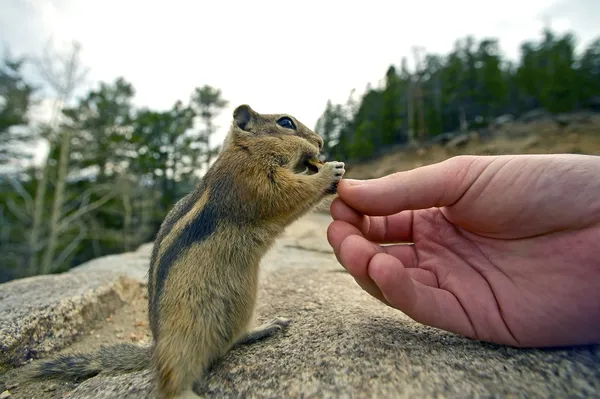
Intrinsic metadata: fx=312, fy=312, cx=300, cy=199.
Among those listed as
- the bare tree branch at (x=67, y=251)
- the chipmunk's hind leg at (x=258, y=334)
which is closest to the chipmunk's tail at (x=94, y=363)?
the chipmunk's hind leg at (x=258, y=334)

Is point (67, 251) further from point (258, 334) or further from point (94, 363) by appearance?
point (258, 334)

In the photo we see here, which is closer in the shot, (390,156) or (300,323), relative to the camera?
(300,323)

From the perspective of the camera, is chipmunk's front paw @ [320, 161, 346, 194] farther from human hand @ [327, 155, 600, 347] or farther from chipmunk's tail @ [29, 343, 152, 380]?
chipmunk's tail @ [29, 343, 152, 380]

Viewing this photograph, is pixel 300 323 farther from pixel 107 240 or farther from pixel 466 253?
pixel 107 240

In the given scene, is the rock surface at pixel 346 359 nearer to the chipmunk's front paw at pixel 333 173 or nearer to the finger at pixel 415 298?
the finger at pixel 415 298

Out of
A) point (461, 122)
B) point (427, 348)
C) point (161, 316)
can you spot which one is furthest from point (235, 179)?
point (461, 122)
